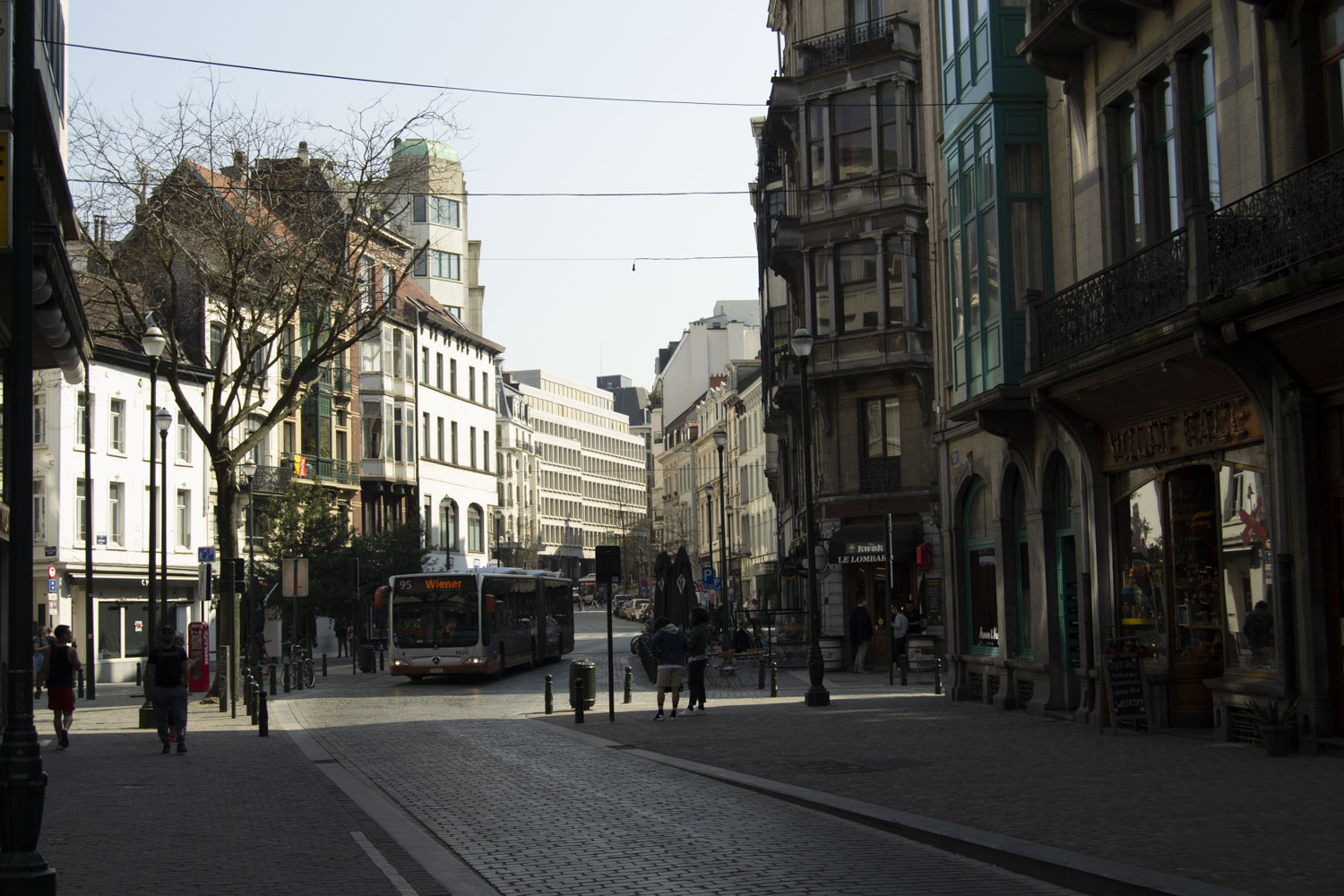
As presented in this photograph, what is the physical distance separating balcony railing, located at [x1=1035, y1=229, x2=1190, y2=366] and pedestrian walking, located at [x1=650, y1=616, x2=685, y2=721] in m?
7.67

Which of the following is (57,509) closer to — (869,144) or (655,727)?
(869,144)

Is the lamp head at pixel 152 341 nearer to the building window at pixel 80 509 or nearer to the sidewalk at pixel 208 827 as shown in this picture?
the sidewalk at pixel 208 827

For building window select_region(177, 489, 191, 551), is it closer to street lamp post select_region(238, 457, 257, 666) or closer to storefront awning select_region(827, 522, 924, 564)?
street lamp post select_region(238, 457, 257, 666)

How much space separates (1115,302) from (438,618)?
24.6 metres

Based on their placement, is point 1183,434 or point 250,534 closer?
point 1183,434

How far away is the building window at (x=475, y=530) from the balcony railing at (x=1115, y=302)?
7162 cm

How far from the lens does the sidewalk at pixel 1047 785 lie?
392 inches

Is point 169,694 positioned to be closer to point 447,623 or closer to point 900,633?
point 900,633

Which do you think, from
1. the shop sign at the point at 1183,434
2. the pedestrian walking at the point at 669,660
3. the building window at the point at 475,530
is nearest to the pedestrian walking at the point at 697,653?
the pedestrian walking at the point at 669,660

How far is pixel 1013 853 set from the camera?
10.2m

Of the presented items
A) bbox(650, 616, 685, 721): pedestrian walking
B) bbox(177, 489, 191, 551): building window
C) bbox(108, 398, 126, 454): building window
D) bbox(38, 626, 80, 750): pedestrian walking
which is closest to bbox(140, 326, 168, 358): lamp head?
bbox(38, 626, 80, 750): pedestrian walking

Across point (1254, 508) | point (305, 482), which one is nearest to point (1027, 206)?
point (1254, 508)

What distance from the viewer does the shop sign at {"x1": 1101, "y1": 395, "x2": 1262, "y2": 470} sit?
16953 millimetres

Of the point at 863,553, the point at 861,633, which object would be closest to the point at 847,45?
the point at 863,553
